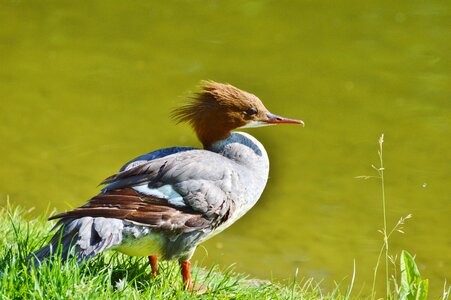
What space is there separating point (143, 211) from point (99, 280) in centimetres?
43

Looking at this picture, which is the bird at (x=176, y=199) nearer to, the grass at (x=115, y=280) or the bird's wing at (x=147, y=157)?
the bird's wing at (x=147, y=157)

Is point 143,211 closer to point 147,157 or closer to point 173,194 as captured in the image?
point 173,194

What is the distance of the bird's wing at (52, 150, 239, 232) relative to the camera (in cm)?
442

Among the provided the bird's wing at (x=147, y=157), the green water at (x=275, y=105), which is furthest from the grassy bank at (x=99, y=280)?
the green water at (x=275, y=105)

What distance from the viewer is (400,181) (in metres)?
8.18

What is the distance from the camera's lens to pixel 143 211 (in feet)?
14.5

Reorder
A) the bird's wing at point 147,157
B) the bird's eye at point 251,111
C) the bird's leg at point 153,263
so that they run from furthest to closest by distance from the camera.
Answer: the bird's eye at point 251,111 → the bird's wing at point 147,157 → the bird's leg at point 153,263

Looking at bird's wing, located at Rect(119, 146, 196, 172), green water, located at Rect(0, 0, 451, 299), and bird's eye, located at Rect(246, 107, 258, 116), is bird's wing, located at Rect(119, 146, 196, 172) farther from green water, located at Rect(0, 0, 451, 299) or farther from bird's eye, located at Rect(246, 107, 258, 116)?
green water, located at Rect(0, 0, 451, 299)

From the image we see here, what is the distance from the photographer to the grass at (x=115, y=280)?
3982 mm

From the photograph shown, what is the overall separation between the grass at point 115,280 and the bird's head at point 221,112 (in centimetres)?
73

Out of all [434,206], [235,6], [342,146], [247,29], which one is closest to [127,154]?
[342,146]

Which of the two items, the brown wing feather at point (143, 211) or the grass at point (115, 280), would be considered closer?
the grass at point (115, 280)

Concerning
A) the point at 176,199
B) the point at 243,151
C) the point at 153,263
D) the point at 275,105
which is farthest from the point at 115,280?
the point at 275,105

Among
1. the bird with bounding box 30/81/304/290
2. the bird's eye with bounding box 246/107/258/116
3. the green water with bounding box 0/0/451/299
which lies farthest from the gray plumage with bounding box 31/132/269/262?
the green water with bounding box 0/0/451/299
